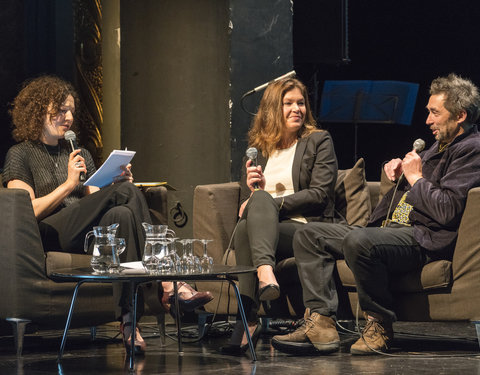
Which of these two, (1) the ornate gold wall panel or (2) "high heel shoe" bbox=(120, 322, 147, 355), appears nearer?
(2) "high heel shoe" bbox=(120, 322, 147, 355)

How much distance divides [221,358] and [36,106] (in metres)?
1.59

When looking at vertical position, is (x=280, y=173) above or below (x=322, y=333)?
above

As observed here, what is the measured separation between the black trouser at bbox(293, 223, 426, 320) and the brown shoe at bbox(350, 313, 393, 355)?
7 cm

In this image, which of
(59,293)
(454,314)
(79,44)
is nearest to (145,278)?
(59,293)

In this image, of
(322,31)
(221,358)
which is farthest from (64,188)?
(322,31)

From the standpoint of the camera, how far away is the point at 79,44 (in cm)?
539

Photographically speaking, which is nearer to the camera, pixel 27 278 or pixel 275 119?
pixel 27 278

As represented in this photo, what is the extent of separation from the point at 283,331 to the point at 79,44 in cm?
232

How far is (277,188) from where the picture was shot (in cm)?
407

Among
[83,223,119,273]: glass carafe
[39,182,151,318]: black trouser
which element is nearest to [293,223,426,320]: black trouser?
Answer: [39,182,151,318]: black trouser

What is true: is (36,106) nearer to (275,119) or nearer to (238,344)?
(275,119)

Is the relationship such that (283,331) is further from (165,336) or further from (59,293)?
(59,293)

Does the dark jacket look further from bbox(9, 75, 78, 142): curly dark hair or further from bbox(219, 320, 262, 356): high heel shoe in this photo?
bbox(9, 75, 78, 142): curly dark hair

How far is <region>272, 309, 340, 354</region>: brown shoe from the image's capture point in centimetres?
336
